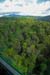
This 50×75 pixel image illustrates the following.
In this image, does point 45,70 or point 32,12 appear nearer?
point 45,70

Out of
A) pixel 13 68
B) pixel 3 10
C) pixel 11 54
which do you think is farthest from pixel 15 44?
pixel 3 10

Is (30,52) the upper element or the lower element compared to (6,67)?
upper

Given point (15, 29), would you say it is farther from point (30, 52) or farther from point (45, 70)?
point (45, 70)

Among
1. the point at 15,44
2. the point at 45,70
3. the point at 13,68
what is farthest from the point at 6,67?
the point at 45,70

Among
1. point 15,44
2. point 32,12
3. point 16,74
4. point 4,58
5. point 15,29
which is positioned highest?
point 32,12

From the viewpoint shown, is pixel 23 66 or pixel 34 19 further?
pixel 34 19

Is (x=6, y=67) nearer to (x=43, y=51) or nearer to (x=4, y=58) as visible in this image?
(x=4, y=58)
